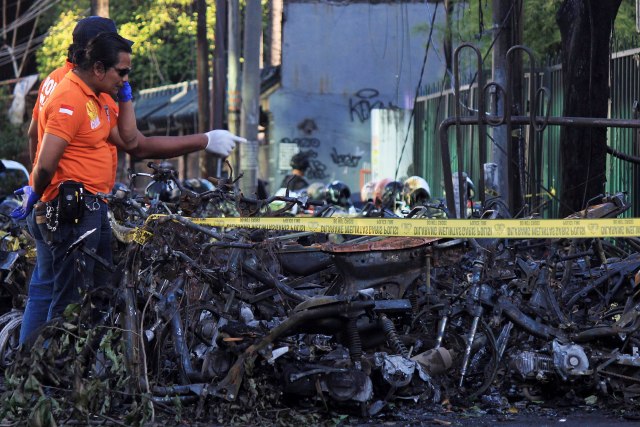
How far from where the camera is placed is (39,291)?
6.38 meters

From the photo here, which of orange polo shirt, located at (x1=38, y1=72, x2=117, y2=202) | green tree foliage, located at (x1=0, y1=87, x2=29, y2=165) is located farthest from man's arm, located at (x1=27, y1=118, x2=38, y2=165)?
green tree foliage, located at (x1=0, y1=87, x2=29, y2=165)

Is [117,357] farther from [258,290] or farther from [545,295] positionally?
[545,295]

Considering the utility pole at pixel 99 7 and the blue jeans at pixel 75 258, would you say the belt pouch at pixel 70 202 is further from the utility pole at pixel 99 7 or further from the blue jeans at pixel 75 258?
the utility pole at pixel 99 7

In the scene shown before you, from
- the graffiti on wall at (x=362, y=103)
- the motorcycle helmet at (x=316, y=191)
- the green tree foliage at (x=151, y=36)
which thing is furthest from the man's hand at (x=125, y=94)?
the green tree foliage at (x=151, y=36)

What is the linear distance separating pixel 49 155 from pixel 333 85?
2507 centimetres

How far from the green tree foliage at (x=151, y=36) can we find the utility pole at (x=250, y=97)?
1896 centimetres

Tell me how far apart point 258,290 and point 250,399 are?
0.99 m

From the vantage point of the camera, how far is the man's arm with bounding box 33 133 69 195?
19.6 ft

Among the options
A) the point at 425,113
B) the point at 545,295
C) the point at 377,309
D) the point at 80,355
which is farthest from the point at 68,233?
the point at 425,113

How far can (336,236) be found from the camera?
8703 millimetres

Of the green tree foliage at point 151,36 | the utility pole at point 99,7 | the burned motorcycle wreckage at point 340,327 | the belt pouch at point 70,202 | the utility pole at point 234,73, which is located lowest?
the burned motorcycle wreckage at point 340,327

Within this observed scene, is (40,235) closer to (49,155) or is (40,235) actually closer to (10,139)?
(49,155)

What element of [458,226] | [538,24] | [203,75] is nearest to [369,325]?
[458,226]

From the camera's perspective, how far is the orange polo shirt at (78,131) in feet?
19.8
